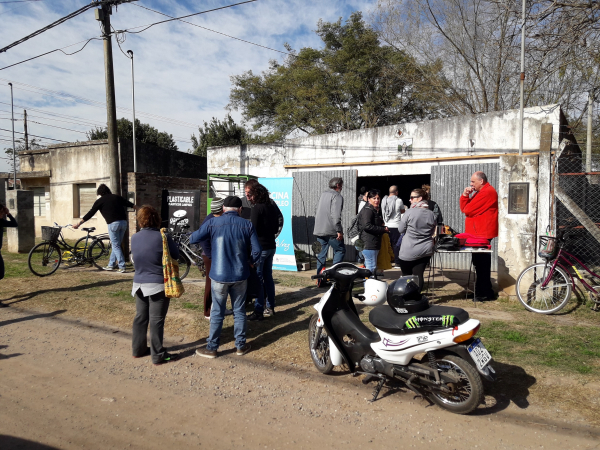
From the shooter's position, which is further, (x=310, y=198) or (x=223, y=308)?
(x=310, y=198)

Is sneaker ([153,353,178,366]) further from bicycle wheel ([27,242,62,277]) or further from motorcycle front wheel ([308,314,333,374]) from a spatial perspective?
bicycle wheel ([27,242,62,277])

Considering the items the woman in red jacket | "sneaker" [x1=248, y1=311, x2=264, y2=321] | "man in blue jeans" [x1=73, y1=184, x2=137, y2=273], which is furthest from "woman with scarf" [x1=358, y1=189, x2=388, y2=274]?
"man in blue jeans" [x1=73, y1=184, x2=137, y2=273]

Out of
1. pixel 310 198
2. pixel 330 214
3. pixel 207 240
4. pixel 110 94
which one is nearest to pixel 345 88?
pixel 310 198

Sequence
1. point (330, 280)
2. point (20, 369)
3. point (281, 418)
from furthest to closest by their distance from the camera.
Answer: point (20, 369) → point (330, 280) → point (281, 418)

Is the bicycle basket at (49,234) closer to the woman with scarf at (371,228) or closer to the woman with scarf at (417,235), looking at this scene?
the woman with scarf at (371,228)

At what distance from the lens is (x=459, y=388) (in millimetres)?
3572

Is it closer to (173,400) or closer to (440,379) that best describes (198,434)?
(173,400)

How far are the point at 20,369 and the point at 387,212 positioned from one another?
754cm

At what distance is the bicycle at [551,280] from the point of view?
248 inches

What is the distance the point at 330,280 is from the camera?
14.2 feet

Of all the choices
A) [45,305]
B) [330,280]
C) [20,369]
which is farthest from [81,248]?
[330,280]

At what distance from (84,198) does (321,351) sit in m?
15.5

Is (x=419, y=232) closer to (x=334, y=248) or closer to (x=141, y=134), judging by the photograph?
(x=334, y=248)

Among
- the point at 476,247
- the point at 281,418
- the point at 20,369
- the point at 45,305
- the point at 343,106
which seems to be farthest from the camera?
the point at 343,106
